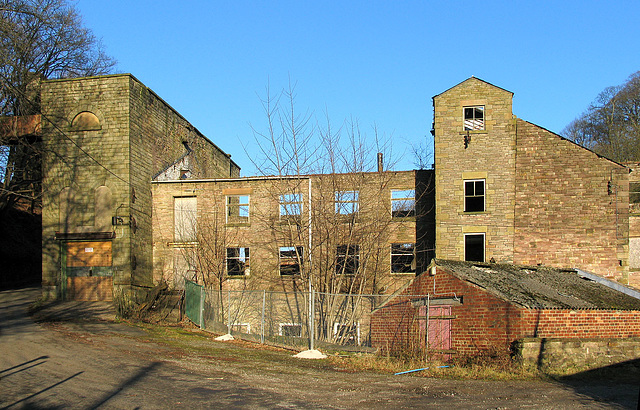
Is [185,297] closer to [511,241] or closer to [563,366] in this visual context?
[511,241]

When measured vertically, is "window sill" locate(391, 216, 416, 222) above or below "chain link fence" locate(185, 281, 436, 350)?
above

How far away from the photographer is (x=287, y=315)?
26.2m

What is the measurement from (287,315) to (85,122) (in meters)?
12.6

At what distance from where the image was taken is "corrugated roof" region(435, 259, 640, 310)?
1602cm

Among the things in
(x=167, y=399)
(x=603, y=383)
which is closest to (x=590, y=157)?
(x=603, y=383)

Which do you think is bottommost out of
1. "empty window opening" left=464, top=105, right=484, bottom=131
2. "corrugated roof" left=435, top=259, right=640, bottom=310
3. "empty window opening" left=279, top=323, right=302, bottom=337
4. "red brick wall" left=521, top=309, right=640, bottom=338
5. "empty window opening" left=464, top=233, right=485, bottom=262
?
"empty window opening" left=279, top=323, right=302, bottom=337

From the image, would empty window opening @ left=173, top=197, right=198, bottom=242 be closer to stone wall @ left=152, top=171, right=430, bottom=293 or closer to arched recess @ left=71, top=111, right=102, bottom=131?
stone wall @ left=152, top=171, right=430, bottom=293

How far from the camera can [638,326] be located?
17.2m

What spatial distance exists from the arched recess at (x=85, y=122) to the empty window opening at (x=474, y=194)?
1652 centimetres

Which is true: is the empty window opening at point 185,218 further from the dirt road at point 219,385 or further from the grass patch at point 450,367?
the grass patch at point 450,367

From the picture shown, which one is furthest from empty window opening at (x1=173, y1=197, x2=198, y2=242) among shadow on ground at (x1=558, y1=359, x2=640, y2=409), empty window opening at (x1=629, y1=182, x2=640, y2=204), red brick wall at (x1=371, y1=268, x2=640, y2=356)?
empty window opening at (x1=629, y1=182, x2=640, y2=204)

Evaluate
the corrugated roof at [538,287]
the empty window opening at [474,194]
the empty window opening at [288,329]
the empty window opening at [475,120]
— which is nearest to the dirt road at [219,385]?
the corrugated roof at [538,287]

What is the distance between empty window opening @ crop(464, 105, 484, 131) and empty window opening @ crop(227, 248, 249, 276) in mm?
11791

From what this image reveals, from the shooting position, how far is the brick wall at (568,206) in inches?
942
